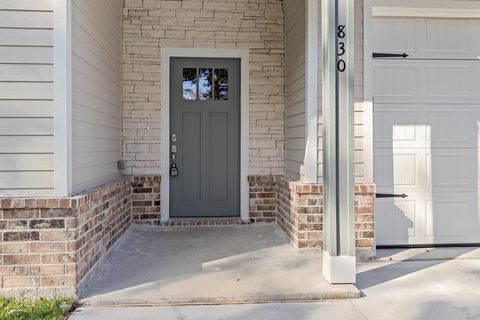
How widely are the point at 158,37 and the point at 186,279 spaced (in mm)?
3064

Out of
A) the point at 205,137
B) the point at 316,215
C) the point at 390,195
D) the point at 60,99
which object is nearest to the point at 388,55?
the point at 390,195

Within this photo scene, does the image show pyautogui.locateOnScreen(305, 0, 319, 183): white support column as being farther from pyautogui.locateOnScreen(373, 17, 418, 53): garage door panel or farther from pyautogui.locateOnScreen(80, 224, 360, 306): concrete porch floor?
pyautogui.locateOnScreen(80, 224, 360, 306): concrete porch floor

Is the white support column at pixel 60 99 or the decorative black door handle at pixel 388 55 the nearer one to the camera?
the white support column at pixel 60 99

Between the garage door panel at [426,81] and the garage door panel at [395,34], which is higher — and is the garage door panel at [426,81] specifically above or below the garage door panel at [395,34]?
below

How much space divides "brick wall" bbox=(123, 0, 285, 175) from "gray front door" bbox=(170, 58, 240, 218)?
21cm

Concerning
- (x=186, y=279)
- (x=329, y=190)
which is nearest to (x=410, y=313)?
(x=329, y=190)

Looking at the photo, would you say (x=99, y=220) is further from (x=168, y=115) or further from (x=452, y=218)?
(x=452, y=218)

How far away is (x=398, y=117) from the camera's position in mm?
4184

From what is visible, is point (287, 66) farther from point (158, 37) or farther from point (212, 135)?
point (158, 37)

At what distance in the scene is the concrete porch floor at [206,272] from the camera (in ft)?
9.62

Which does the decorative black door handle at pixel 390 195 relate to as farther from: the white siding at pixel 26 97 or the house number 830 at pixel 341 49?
the white siding at pixel 26 97

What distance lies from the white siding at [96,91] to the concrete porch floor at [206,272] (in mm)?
737

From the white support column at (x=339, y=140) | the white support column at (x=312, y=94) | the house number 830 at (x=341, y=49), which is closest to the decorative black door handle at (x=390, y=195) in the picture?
the white support column at (x=312, y=94)

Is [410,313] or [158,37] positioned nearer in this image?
[410,313]
